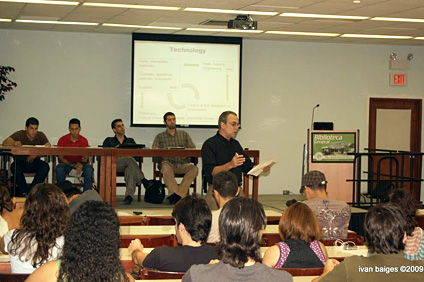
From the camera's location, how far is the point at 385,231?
2.81 m

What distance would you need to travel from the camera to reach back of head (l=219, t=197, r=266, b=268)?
2523mm

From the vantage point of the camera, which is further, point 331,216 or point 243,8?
point 243,8

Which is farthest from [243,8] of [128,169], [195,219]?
[195,219]

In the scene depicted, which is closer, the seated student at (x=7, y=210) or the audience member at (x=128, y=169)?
the seated student at (x=7, y=210)

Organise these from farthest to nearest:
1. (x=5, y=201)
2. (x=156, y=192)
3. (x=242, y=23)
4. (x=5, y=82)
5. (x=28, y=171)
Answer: (x=5, y=82) < (x=156, y=192) < (x=28, y=171) < (x=242, y=23) < (x=5, y=201)

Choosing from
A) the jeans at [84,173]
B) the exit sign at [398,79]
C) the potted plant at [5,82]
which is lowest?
the jeans at [84,173]

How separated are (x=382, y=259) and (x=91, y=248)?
130 cm

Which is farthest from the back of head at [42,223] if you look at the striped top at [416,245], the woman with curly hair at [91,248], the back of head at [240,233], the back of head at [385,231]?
the striped top at [416,245]

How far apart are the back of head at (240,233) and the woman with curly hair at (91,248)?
1.53ft

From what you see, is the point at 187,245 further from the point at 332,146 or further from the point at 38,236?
the point at 332,146

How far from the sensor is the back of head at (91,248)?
7.37 ft

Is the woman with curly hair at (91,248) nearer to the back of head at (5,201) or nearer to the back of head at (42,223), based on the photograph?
the back of head at (42,223)

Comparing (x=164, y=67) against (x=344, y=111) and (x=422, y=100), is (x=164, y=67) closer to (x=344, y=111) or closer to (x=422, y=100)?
(x=344, y=111)

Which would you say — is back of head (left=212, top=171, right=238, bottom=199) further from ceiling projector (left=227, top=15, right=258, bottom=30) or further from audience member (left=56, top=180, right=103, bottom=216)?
ceiling projector (left=227, top=15, right=258, bottom=30)
